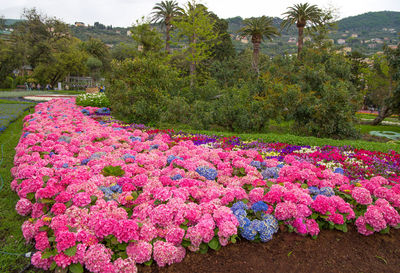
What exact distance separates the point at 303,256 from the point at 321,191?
4.24 ft

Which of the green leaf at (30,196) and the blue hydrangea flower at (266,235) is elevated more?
the green leaf at (30,196)

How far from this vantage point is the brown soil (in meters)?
2.98

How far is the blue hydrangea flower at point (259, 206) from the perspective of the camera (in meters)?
3.53

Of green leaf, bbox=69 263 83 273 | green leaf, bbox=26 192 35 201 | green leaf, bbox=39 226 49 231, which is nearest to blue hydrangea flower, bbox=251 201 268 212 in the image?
green leaf, bbox=69 263 83 273

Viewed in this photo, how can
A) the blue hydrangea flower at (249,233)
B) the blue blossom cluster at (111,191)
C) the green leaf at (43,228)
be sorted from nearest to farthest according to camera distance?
1. the green leaf at (43,228)
2. the blue hydrangea flower at (249,233)
3. the blue blossom cluster at (111,191)

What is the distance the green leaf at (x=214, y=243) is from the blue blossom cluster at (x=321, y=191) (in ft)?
5.70

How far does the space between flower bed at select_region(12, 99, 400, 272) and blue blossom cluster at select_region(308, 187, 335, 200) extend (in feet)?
0.05

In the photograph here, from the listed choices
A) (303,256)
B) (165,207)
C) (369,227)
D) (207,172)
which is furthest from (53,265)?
(369,227)

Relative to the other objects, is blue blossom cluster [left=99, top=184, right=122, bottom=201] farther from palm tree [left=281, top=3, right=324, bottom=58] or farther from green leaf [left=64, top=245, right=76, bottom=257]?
palm tree [left=281, top=3, right=324, bottom=58]

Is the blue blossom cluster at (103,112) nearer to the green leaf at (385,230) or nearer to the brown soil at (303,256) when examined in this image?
the brown soil at (303,256)

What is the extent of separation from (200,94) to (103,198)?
43.4 feet

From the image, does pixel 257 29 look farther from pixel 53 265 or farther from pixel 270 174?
pixel 53 265

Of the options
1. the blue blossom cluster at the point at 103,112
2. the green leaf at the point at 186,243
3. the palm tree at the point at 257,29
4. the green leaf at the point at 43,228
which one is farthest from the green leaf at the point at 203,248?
the palm tree at the point at 257,29

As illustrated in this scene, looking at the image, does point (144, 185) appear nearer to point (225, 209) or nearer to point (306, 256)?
point (225, 209)
